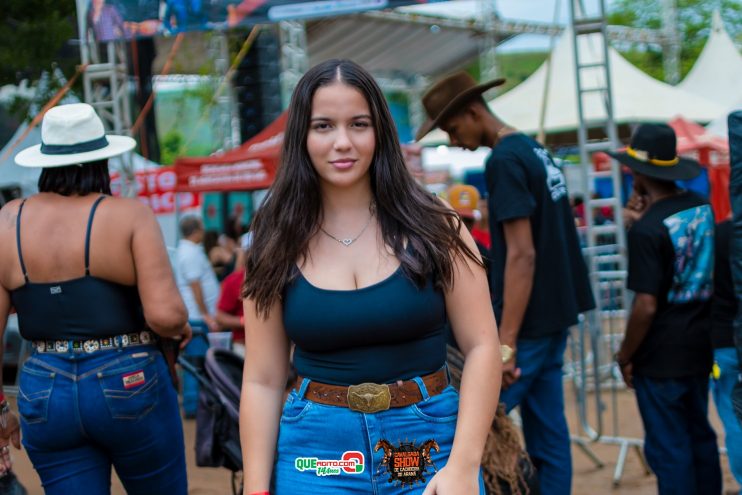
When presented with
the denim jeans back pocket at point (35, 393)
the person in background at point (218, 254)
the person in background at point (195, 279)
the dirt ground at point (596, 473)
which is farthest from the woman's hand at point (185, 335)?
the person in background at point (218, 254)

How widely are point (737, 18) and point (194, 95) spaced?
23.0 m

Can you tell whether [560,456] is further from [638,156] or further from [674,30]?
[674,30]

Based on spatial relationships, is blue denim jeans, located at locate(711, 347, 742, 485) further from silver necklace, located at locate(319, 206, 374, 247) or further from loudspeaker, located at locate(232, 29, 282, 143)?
loudspeaker, located at locate(232, 29, 282, 143)

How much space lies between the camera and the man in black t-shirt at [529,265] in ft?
13.6

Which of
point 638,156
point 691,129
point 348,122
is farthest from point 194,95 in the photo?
point 348,122

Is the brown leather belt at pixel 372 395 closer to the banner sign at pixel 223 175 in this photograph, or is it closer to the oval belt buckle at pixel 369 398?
Result: the oval belt buckle at pixel 369 398

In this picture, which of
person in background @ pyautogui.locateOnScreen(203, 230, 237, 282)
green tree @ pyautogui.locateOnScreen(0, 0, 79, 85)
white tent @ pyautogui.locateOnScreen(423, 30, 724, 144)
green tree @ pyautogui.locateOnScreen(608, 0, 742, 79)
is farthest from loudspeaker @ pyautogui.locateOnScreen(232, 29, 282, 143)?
green tree @ pyautogui.locateOnScreen(608, 0, 742, 79)

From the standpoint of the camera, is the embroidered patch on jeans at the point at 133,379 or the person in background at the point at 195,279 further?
the person in background at the point at 195,279

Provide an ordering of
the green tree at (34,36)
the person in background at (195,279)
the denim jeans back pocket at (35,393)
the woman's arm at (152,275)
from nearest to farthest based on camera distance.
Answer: the denim jeans back pocket at (35,393)
the woman's arm at (152,275)
the green tree at (34,36)
the person in background at (195,279)

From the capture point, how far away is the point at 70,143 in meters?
3.64

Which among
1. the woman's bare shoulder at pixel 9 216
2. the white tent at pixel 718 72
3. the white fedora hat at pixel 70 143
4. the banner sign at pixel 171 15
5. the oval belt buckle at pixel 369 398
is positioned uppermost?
the banner sign at pixel 171 15

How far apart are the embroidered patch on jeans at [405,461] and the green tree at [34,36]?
6.58 metres

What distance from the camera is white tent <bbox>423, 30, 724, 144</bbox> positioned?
46.9 feet

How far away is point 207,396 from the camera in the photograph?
436cm
